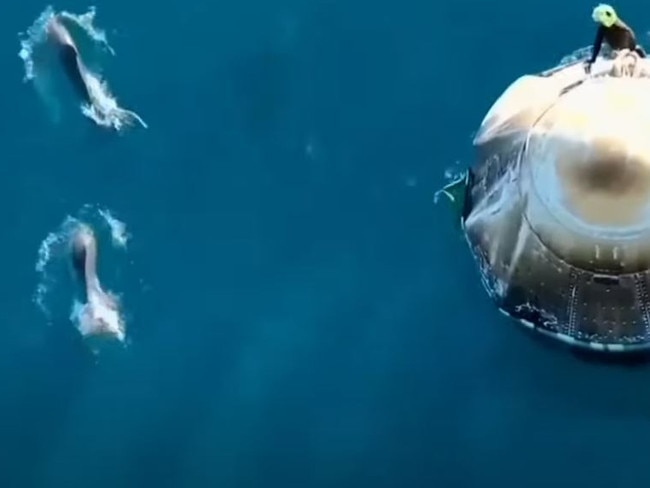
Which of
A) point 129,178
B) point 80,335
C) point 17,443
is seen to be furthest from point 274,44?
point 17,443

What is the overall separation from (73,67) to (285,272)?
122cm

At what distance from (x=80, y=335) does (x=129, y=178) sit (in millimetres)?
672

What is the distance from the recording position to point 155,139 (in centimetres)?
619

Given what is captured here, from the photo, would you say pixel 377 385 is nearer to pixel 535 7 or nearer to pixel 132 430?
pixel 132 430

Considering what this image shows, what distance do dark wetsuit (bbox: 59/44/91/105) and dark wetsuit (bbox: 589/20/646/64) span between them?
6.81 ft

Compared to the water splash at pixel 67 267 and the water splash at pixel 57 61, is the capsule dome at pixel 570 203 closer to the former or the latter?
A: the water splash at pixel 67 267

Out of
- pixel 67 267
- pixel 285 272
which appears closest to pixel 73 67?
pixel 67 267

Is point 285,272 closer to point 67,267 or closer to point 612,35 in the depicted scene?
point 67,267

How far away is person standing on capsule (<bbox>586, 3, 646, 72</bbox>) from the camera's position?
214 inches

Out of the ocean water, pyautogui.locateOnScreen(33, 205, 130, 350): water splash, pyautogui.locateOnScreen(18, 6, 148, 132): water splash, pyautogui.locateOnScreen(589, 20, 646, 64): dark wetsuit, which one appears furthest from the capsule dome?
pyautogui.locateOnScreen(18, 6, 148, 132): water splash

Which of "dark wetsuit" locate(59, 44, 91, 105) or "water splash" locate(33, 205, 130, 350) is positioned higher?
"dark wetsuit" locate(59, 44, 91, 105)

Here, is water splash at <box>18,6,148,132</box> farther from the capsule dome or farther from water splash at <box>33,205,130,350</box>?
the capsule dome

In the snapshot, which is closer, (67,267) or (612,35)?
(612,35)

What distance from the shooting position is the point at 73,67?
6.20 m
